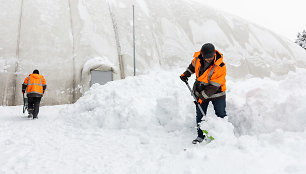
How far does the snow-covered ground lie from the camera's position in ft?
6.47

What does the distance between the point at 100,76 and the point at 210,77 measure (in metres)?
8.04

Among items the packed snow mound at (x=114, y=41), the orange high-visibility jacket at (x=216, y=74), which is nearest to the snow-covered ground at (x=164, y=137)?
the orange high-visibility jacket at (x=216, y=74)

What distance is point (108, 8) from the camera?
501 inches

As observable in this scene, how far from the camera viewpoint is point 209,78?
9.26 feet

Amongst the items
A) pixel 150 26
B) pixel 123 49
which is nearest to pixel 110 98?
pixel 123 49

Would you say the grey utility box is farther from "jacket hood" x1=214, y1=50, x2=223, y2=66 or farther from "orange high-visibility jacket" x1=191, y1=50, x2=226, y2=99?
"jacket hood" x1=214, y1=50, x2=223, y2=66

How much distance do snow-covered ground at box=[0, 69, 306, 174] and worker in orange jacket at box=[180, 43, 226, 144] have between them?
33 cm

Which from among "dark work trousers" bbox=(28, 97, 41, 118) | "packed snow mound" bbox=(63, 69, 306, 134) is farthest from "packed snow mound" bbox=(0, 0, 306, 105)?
"packed snow mound" bbox=(63, 69, 306, 134)

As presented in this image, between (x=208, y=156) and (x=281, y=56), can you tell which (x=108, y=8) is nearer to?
(x=208, y=156)

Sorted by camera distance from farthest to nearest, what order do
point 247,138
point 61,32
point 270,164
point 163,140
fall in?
point 61,32
point 163,140
point 247,138
point 270,164

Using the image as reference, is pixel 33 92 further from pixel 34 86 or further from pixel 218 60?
pixel 218 60

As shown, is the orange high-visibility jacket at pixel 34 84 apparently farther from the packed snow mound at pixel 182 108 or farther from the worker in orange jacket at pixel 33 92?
the packed snow mound at pixel 182 108

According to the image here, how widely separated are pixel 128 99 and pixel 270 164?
3.44 m

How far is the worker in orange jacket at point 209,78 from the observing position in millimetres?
2713
